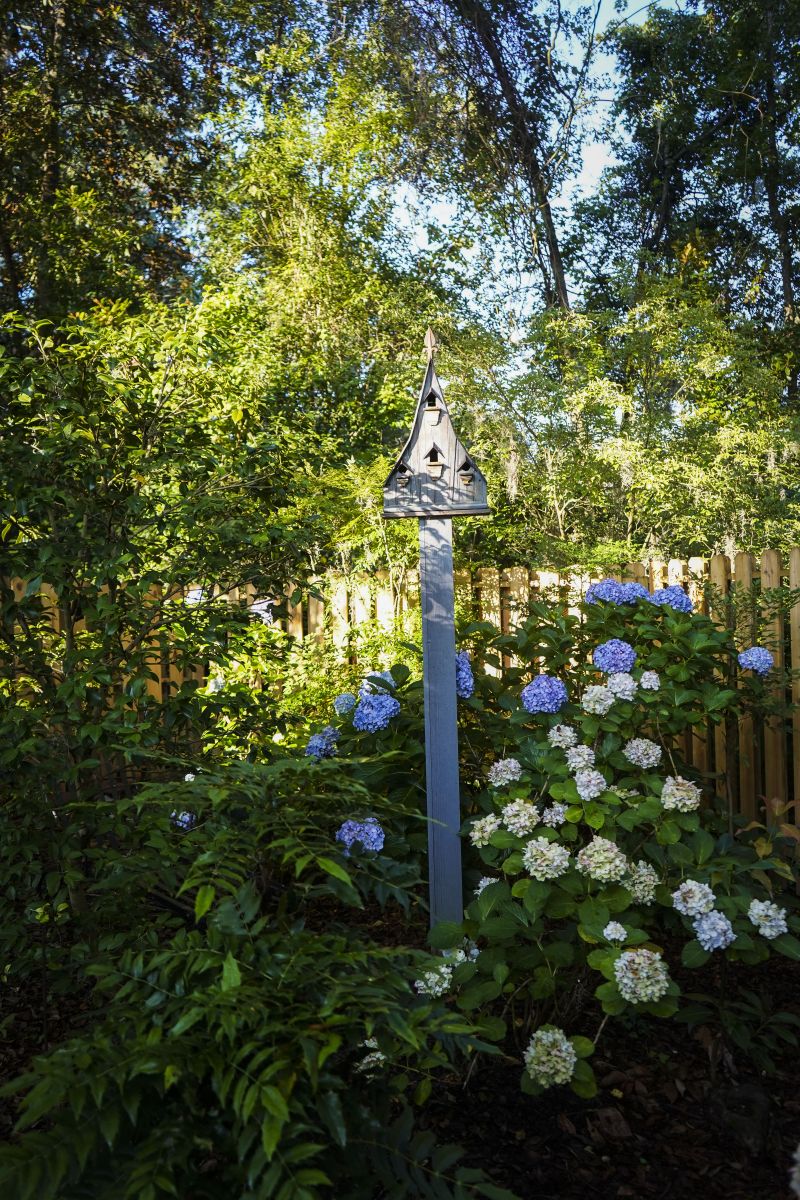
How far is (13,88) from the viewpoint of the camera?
33.3 feet

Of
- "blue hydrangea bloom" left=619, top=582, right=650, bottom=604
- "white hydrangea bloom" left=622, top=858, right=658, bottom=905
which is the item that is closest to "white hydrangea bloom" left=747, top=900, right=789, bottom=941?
"white hydrangea bloom" left=622, top=858, right=658, bottom=905

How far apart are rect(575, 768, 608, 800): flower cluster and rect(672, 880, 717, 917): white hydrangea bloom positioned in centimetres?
Result: 29

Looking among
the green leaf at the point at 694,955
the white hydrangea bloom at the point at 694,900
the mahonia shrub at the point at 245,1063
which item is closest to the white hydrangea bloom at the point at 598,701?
the white hydrangea bloom at the point at 694,900

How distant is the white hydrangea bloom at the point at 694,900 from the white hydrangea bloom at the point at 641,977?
0.14 metres

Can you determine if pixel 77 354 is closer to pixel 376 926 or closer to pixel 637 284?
pixel 376 926

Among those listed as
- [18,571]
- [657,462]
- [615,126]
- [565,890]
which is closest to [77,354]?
[18,571]

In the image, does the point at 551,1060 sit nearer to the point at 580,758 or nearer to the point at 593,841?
the point at 593,841

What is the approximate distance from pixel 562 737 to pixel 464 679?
43cm

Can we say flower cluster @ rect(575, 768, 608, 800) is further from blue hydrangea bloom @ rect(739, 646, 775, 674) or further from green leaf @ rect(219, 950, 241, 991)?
green leaf @ rect(219, 950, 241, 991)

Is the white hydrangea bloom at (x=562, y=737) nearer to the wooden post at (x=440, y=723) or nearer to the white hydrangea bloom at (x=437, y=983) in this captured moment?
the wooden post at (x=440, y=723)

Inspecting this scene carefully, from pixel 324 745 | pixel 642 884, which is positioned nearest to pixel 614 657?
pixel 642 884

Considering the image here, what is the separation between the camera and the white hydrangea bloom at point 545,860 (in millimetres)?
2275

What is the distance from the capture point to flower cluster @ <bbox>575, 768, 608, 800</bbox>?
2381mm

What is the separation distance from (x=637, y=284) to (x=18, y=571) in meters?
8.94
